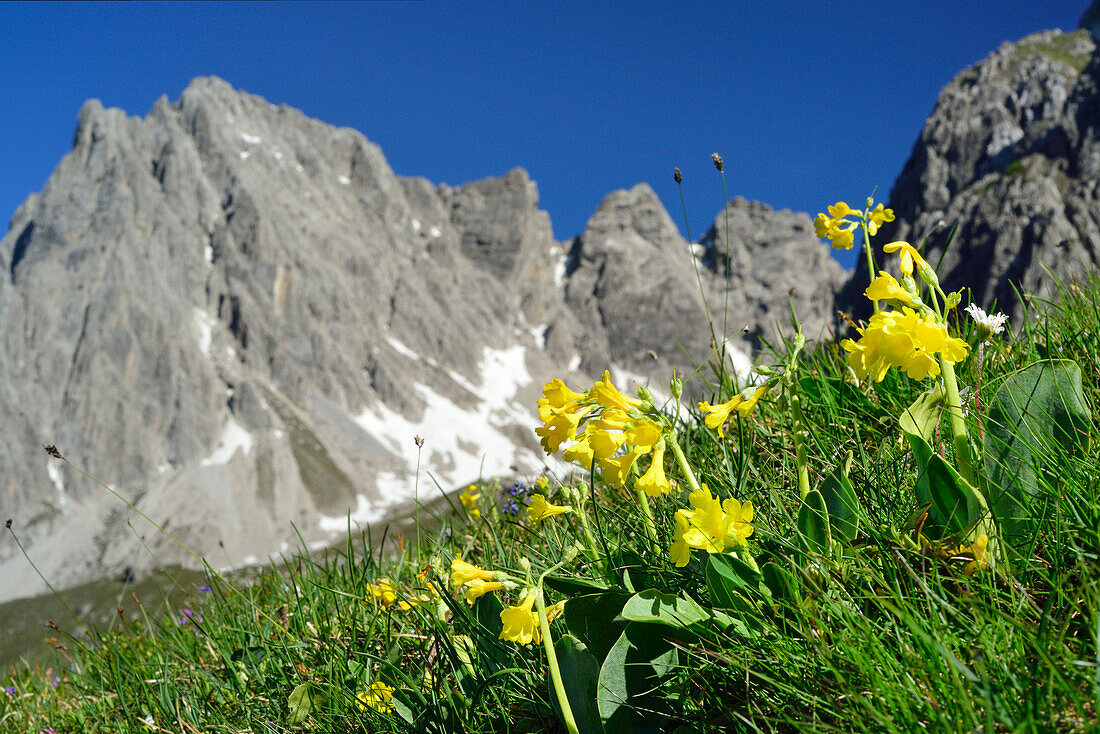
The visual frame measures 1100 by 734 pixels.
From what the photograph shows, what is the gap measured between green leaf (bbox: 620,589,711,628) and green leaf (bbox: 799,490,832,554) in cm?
30

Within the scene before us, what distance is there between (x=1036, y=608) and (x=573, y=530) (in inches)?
61.2

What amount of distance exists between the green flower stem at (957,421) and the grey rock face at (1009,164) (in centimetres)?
8795

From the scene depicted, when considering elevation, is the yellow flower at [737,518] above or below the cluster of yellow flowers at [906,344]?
below

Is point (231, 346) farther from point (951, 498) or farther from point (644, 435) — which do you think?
point (951, 498)

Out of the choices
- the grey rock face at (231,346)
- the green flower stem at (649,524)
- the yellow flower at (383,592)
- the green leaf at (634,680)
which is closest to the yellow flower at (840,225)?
the green flower stem at (649,524)

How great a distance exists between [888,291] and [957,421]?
1.04 ft

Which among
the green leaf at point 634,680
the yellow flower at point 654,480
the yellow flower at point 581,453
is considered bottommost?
the green leaf at point 634,680

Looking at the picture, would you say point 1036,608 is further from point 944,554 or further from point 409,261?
point 409,261

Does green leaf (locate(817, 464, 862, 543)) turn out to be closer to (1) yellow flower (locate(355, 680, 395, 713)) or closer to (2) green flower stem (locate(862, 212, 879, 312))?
(2) green flower stem (locate(862, 212, 879, 312))

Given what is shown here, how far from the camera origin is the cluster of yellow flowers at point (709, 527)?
119cm

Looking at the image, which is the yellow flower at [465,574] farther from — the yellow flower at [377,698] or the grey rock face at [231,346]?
the grey rock face at [231,346]

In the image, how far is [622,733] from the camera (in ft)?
4.41

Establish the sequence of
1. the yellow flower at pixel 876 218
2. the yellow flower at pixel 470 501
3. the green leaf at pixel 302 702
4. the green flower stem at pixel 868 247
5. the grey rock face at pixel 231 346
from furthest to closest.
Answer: the grey rock face at pixel 231 346 → the yellow flower at pixel 470 501 → the yellow flower at pixel 876 218 → the green flower stem at pixel 868 247 → the green leaf at pixel 302 702

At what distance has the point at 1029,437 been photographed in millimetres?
1353
